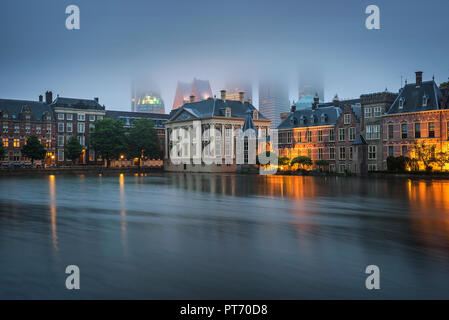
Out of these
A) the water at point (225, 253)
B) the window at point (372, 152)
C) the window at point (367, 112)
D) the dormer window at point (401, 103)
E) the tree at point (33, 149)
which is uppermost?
the dormer window at point (401, 103)

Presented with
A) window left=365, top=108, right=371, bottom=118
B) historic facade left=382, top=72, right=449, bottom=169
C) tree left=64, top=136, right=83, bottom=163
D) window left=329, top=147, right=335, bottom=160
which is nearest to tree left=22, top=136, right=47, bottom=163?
tree left=64, top=136, right=83, bottom=163

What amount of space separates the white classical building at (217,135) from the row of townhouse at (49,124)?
25.6 meters

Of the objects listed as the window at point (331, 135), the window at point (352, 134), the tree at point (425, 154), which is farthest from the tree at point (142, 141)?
the tree at point (425, 154)

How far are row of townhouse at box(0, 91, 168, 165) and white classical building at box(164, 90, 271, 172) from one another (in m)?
25.6

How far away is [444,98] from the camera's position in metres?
61.4

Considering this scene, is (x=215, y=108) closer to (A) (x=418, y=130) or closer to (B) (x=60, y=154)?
(B) (x=60, y=154)

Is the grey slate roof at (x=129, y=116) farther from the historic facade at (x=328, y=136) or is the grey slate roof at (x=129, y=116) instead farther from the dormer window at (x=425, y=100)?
the dormer window at (x=425, y=100)

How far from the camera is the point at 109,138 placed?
103062 millimetres

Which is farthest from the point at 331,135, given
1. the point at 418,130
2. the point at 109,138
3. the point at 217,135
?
the point at 109,138

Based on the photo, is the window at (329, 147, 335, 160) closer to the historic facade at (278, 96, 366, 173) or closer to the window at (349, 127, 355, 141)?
the historic facade at (278, 96, 366, 173)

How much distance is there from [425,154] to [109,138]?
7192 centimetres

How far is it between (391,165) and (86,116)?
87.9 metres

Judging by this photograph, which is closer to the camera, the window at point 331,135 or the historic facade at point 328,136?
the historic facade at point 328,136

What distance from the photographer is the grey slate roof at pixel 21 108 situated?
106 m
